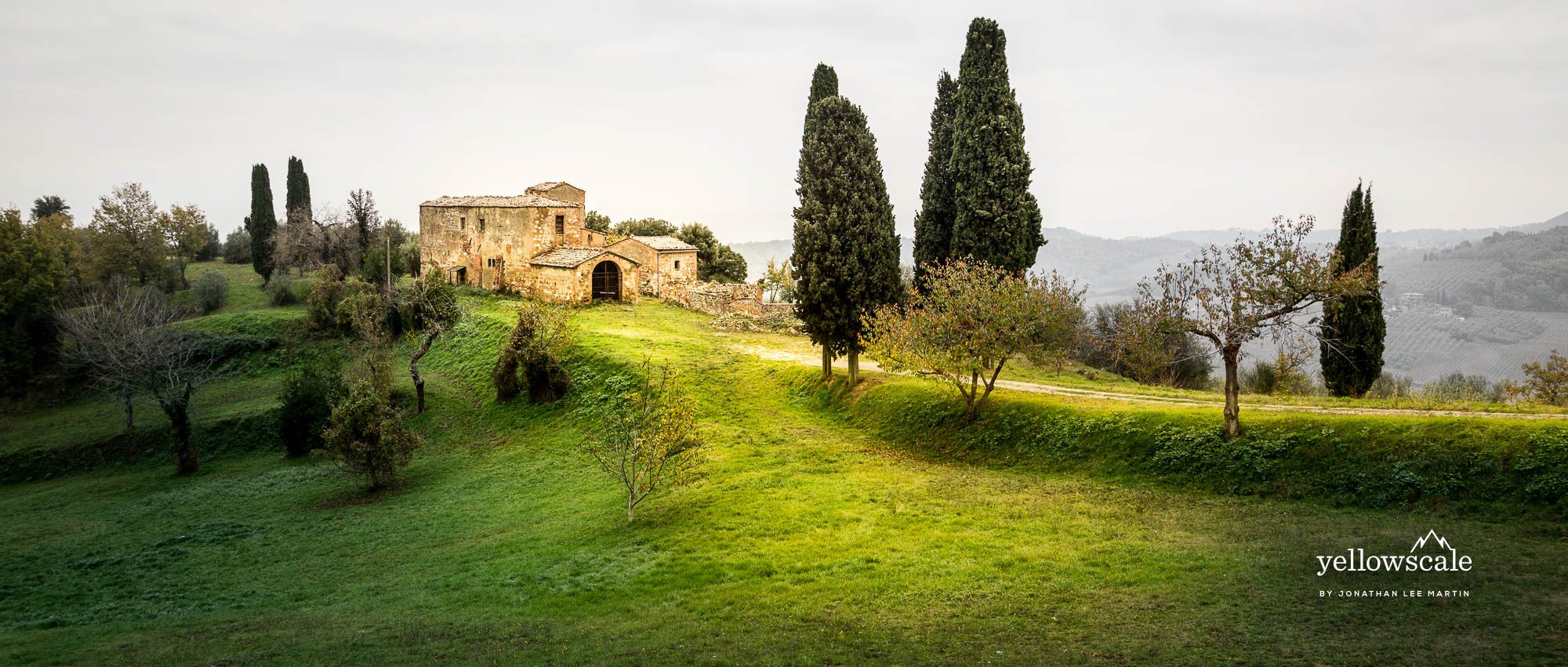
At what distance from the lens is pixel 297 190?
71750 mm

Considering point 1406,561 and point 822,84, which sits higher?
point 822,84

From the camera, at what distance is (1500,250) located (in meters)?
103

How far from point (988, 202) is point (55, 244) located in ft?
179

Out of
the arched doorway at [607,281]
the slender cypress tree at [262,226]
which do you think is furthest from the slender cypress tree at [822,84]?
the slender cypress tree at [262,226]

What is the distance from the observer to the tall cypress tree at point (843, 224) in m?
30.7

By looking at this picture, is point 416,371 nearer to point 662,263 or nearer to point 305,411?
point 305,411

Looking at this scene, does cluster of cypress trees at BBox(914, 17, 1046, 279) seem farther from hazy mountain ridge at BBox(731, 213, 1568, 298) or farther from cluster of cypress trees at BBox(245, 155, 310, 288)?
hazy mountain ridge at BBox(731, 213, 1568, 298)

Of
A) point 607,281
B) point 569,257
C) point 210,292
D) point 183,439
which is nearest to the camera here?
point 183,439

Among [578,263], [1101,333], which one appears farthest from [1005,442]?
[578,263]

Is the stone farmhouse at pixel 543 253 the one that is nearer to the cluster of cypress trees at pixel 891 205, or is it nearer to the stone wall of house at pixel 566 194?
the stone wall of house at pixel 566 194

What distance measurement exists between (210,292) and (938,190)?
50231 millimetres

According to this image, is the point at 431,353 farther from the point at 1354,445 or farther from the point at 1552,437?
the point at 1552,437

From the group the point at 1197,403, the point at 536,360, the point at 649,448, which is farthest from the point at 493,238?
the point at 1197,403

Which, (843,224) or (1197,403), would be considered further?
(843,224)
